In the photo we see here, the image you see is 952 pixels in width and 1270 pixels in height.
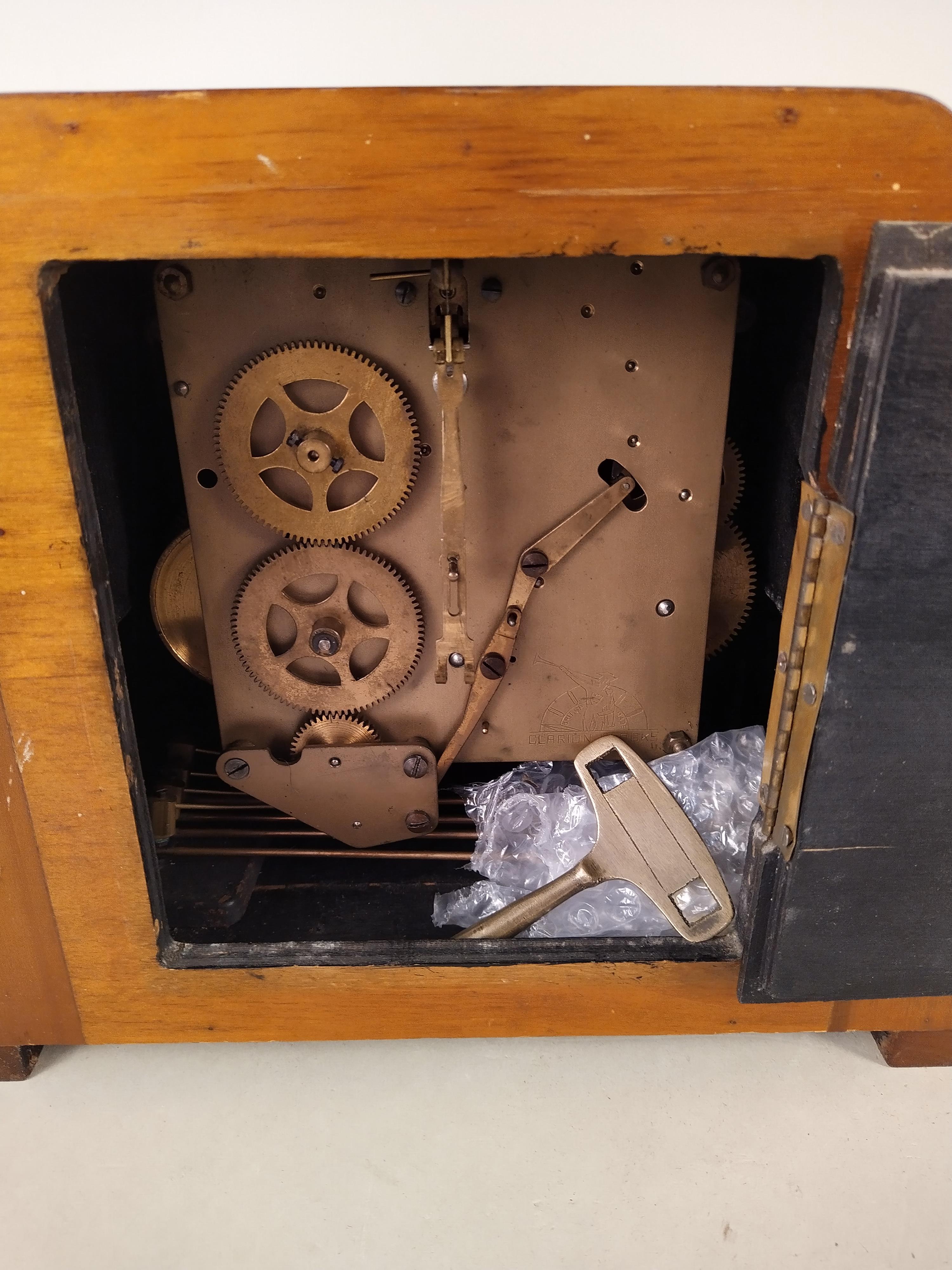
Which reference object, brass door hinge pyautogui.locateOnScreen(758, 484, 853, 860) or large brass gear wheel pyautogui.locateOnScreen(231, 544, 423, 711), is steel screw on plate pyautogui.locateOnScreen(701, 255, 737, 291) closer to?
brass door hinge pyautogui.locateOnScreen(758, 484, 853, 860)

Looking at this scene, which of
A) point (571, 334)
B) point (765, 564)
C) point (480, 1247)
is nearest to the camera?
point (480, 1247)

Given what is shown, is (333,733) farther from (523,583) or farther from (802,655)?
(802,655)

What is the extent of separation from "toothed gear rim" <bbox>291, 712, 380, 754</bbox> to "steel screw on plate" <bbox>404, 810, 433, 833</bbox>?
112mm

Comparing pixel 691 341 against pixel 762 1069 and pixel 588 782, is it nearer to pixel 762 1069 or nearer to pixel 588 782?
pixel 588 782

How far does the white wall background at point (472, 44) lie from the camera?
75cm

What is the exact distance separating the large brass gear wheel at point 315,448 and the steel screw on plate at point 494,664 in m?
0.20

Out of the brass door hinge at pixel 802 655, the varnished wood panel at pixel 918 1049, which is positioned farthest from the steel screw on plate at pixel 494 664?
the varnished wood panel at pixel 918 1049

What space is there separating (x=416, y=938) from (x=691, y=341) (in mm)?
720

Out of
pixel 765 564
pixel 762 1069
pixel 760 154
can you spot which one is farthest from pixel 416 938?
pixel 760 154

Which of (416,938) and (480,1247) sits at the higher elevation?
(416,938)

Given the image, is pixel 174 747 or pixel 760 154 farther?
pixel 174 747

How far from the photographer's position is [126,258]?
79 cm

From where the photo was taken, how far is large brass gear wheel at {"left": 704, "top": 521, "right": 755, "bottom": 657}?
122cm

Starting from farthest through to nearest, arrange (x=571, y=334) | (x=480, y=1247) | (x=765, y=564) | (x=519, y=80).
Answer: (x=765, y=564)
(x=571, y=334)
(x=480, y=1247)
(x=519, y=80)
